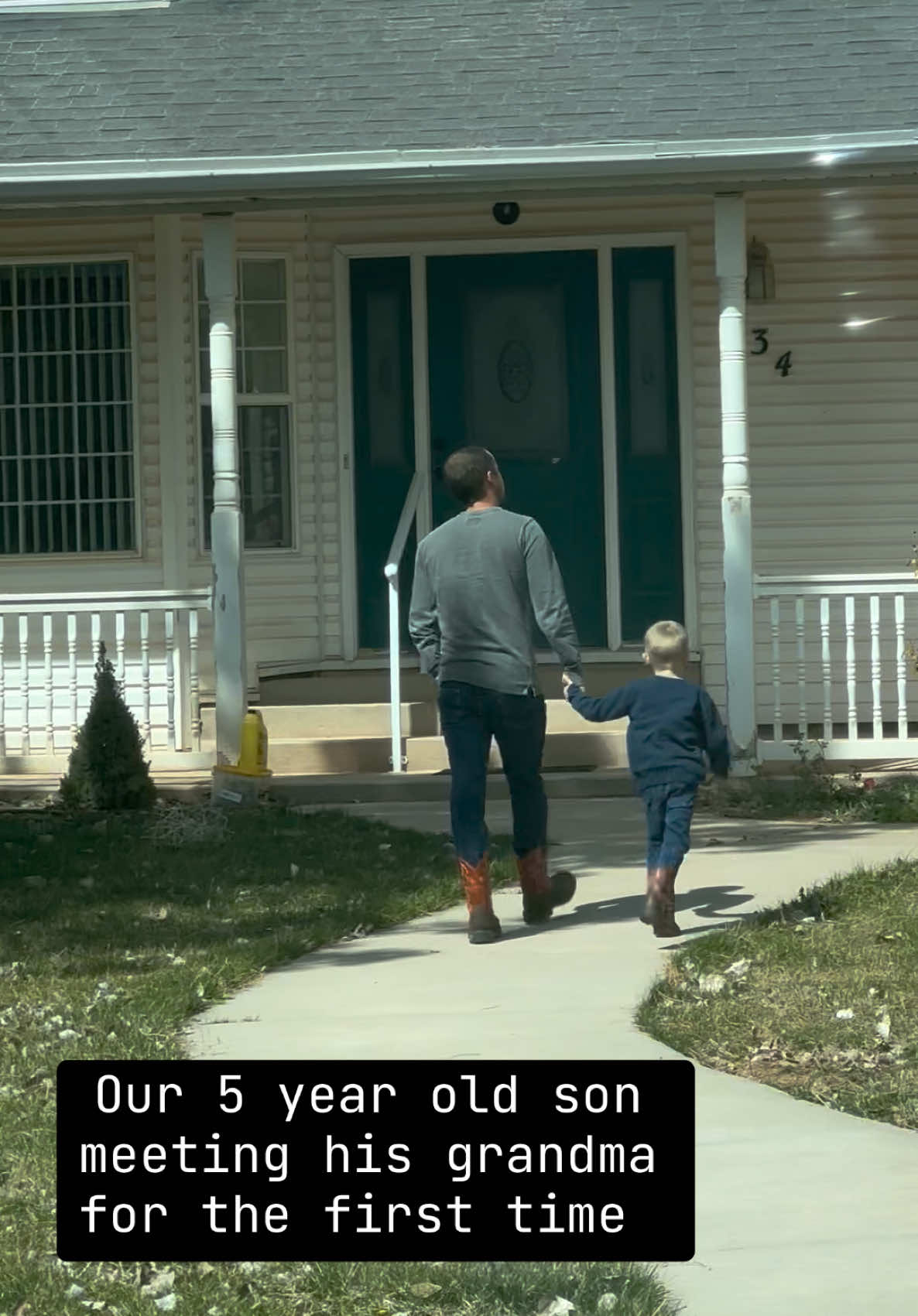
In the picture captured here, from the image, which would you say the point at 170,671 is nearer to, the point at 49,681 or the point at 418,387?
the point at 49,681

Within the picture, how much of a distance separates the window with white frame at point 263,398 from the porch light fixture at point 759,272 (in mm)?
2909

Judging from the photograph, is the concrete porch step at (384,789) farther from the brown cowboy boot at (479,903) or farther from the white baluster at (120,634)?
the brown cowboy boot at (479,903)

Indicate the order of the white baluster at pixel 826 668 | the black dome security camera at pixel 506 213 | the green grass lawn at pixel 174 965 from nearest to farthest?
the green grass lawn at pixel 174 965 → the white baluster at pixel 826 668 → the black dome security camera at pixel 506 213

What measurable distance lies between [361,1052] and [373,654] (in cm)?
757

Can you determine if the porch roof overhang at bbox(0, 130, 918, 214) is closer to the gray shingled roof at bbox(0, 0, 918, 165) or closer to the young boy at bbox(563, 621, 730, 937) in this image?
the gray shingled roof at bbox(0, 0, 918, 165)

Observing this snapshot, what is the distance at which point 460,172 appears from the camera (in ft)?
36.4

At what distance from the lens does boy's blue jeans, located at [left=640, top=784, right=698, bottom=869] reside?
721 centimetres

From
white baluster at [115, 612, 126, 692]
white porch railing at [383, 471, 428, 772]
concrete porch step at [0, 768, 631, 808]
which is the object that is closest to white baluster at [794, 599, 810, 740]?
concrete porch step at [0, 768, 631, 808]

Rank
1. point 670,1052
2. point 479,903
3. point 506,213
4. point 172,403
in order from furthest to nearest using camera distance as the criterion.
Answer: point 172,403 < point 506,213 < point 479,903 < point 670,1052

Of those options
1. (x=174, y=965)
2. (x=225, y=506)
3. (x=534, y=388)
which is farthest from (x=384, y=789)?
(x=174, y=965)

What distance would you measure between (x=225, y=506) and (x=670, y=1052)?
6.52 metres

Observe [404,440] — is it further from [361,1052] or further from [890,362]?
[361,1052]

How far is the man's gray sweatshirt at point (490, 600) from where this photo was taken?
288 inches

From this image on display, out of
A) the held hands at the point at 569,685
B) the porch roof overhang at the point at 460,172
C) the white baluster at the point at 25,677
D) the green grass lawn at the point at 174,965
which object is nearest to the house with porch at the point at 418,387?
the white baluster at the point at 25,677
